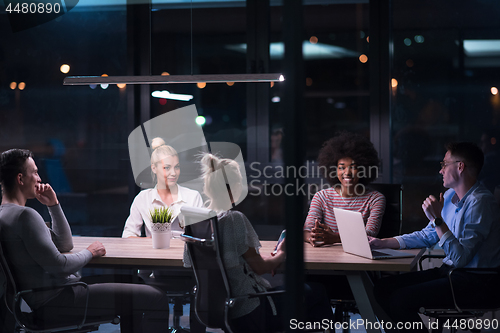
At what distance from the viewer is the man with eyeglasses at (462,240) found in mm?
2525

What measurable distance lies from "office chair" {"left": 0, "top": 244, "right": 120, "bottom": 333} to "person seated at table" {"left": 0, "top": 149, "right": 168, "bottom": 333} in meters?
0.03

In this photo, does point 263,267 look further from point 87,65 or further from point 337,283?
point 87,65

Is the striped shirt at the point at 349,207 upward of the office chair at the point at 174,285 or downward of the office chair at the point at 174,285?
upward

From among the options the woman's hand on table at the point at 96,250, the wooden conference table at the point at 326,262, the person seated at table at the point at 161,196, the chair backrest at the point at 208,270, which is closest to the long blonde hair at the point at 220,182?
the chair backrest at the point at 208,270

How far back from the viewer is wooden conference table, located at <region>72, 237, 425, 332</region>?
2393 mm

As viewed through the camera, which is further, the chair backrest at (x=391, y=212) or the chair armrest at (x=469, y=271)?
the chair backrest at (x=391, y=212)

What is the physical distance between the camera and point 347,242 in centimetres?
260

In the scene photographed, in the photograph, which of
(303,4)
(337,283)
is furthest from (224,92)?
(303,4)

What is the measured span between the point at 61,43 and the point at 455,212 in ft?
14.0

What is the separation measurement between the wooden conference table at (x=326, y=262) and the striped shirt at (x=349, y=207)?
0.42 metres

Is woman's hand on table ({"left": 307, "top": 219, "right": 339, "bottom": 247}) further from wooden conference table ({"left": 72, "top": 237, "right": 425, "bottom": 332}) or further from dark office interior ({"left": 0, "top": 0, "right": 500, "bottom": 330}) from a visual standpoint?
dark office interior ({"left": 0, "top": 0, "right": 500, "bottom": 330})

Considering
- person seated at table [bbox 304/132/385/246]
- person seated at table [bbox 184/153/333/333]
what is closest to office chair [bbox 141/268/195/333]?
person seated at table [bbox 184/153/333/333]

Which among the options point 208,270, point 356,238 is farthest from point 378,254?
point 208,270

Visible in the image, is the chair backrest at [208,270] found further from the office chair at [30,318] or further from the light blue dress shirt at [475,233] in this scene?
the light blue dress shirt at [475,233]
